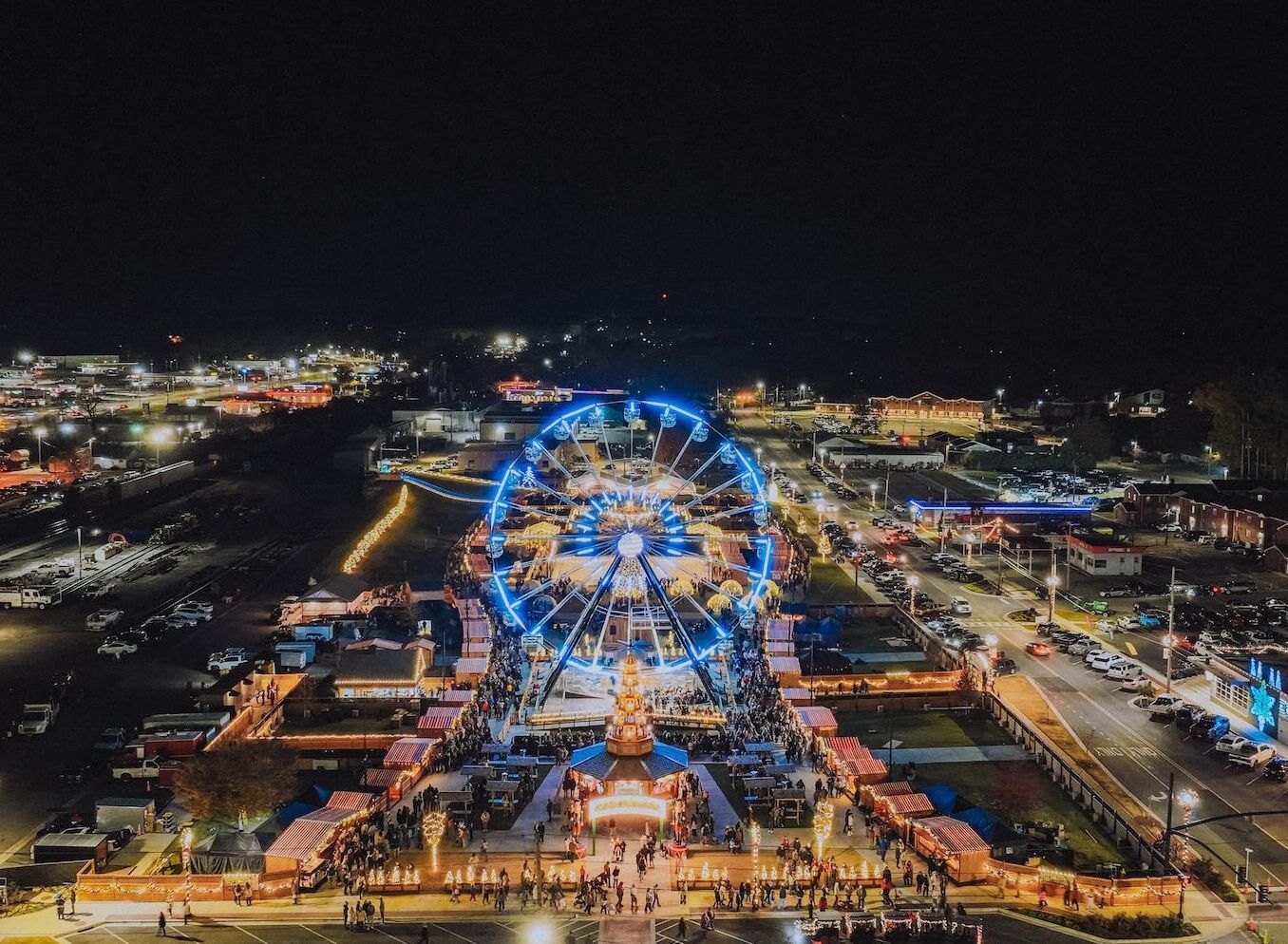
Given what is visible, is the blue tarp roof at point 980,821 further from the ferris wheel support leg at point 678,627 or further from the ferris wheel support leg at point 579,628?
the ferris wheel support leg at point 579,628

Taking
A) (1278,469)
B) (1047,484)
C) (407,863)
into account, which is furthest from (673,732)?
(1278,469)

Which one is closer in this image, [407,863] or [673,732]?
[407,863]

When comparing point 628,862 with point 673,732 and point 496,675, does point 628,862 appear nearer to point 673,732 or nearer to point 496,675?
point 673,732

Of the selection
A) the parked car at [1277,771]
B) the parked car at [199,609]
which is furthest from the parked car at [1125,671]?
the parked car at [199,609]

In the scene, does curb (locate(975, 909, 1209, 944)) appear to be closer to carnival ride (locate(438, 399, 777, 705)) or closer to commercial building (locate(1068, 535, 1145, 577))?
carnival ride (locate(438, 399, 777, 705))

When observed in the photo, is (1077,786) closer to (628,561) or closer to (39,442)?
(628,561)

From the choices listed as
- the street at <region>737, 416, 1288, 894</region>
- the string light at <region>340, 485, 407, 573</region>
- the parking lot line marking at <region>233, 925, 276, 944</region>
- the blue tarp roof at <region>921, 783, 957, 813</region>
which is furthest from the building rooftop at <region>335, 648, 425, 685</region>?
the street at <region>737, 416, 1288, 894</region>
